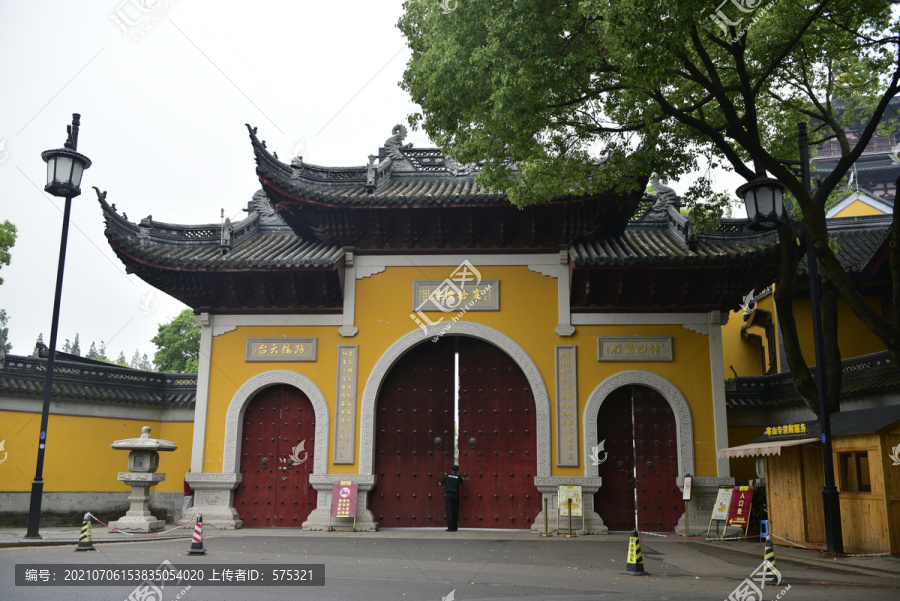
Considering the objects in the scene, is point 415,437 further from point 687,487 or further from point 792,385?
point 792,385

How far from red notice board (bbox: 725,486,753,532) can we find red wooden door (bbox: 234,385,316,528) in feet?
24.0

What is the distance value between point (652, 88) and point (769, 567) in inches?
204

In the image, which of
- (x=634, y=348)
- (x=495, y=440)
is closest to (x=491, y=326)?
(x=495, y=440)

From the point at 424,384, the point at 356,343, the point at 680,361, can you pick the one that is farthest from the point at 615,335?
the point at 356,343

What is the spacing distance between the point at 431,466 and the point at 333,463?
1.81 metres

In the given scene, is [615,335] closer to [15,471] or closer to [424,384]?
[424,384]

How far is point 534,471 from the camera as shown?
41.3ft

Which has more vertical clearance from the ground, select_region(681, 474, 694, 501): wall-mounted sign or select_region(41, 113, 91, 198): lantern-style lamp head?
select_region(41, 113, 91, 198): lantern-style lamp head

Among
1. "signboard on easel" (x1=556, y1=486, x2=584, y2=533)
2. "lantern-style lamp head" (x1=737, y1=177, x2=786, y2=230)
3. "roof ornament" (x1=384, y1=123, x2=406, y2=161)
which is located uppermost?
"roof ornament" (x1=384, y1=123, x2=406, y2=161)

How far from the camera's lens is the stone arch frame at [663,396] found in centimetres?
1225

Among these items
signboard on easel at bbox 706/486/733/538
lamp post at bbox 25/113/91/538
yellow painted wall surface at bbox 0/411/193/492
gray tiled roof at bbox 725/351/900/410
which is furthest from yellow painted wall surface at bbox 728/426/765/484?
lamp post at bbox 25/113/91/538

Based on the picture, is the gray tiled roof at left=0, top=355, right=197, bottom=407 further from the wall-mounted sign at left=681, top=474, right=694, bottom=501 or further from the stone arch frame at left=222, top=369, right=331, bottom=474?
the wall-mounted sign at left=681, top=474, right=694, bottom=501

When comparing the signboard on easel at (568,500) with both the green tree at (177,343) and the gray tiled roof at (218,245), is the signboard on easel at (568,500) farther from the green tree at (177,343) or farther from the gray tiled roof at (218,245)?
the green tree at (177,343)

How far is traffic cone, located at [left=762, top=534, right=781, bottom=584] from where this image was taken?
664 centimetres
